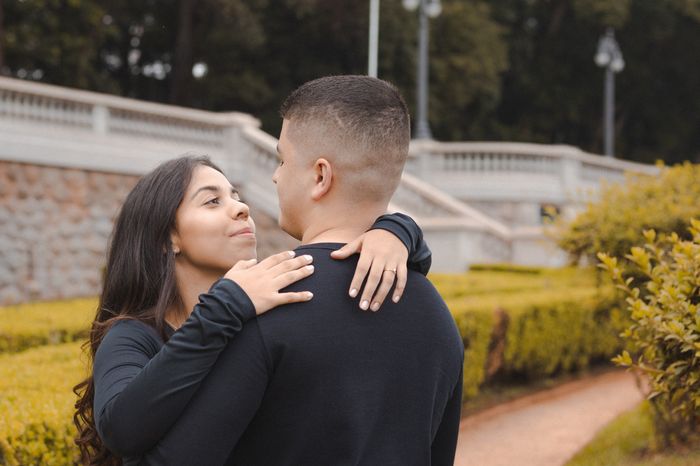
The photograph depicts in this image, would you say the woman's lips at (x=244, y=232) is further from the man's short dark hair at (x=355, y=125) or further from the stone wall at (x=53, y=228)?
the stone wall at (x=53, y=228)

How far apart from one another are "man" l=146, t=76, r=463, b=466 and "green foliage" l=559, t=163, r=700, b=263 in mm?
5444

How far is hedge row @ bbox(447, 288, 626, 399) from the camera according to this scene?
796cm

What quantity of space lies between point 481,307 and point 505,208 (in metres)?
14.1

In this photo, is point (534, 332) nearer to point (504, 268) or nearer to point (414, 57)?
point (504, 268)

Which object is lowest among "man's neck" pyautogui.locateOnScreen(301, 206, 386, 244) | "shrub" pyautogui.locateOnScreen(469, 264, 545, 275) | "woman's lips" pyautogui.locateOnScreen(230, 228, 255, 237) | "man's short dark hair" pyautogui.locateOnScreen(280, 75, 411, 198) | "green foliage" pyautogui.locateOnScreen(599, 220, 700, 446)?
"shrub" pyautogui.locateOnScreen(469, 264, 545, 275)

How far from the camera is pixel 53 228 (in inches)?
522

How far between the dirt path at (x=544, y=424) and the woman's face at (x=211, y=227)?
15.2 feet

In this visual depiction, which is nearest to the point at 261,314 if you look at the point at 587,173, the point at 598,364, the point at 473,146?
the point at 598,364

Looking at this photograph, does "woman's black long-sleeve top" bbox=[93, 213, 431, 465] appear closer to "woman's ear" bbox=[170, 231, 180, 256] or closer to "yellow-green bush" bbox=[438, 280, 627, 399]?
"woman's ear" bbox=[170, 231, 180, 256]

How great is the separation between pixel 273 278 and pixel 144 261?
758mm

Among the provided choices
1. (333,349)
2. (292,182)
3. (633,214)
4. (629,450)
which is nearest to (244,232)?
(292,182)

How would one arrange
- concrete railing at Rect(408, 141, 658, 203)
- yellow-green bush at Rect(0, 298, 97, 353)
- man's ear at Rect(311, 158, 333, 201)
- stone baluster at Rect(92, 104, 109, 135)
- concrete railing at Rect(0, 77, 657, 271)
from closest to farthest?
1. man's ear at Rect(311, 158, 333, 201)
2. yellow-green bush at Rect(0, 298, 97, 353)
3. concrete railing at Rect(0, 77, 657, 271)
4. stone baluster at Rect(92, 104, 109, 135)
5. concrete railing at Rect(408, 141, 658, 203)

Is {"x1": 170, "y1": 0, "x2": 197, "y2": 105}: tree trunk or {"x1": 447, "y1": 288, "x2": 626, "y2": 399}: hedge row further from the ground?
{"x1": 170, "y1": 0, "x2": 197, "y2": 105}: tree trunk

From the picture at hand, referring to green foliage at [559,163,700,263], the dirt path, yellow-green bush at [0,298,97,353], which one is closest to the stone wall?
yellow-green bush at [0,298,97,353]
